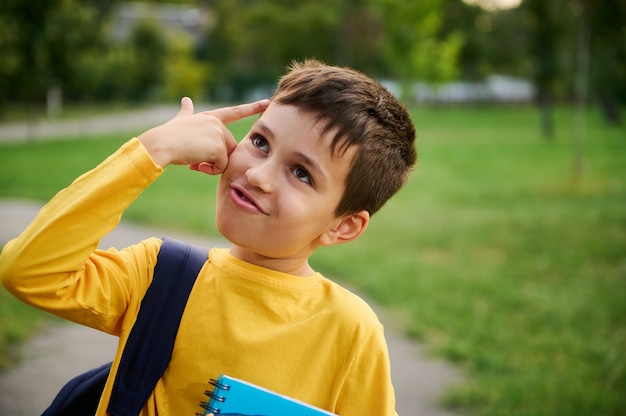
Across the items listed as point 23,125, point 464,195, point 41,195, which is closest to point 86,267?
point 41,195

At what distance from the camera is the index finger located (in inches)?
61.9

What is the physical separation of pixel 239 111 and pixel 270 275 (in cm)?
42

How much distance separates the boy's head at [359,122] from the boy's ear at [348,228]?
3 centimetres

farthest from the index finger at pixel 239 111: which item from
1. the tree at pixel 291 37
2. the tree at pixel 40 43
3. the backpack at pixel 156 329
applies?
the tree at pixel 291 37

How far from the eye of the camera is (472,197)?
10609mm

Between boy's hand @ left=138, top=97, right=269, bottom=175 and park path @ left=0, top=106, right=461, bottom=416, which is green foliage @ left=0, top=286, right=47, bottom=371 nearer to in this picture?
park path @ left=0, top=106, right=461, bottom=416

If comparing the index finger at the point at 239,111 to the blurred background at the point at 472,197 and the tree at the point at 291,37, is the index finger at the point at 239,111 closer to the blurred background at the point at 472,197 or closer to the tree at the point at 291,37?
the blurred background at the point at 472,197

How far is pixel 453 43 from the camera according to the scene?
1861cm

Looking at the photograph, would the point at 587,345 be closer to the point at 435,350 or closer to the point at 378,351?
the point at 435,350

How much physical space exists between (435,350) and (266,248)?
9.86ft

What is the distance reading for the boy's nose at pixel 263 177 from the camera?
4.65 feet

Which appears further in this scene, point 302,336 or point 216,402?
point 302,336

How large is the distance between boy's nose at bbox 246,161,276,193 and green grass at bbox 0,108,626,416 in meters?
2.49

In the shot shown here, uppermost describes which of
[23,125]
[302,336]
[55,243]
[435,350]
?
[55,243]
